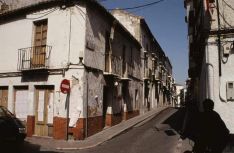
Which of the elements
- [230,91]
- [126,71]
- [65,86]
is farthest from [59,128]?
[126,71]

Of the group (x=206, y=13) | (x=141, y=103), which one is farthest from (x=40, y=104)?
(x=141, y=103)

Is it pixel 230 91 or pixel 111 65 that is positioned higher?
pixel 111 65

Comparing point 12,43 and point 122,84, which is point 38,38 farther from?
point 122,84

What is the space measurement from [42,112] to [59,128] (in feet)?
5.29

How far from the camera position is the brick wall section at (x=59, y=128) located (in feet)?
45.5

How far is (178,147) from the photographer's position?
11539 millimetres

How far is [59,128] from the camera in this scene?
14000 mm

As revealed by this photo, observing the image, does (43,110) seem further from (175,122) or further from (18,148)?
(175,122)

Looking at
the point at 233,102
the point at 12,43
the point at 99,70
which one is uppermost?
the point at 12,43

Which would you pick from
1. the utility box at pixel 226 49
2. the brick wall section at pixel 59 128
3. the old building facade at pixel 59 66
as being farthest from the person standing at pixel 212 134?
the brick wall section at pixel 59 128

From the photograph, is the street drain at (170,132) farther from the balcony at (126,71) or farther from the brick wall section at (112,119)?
the balcony at (126,71)

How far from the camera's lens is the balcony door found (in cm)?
1526

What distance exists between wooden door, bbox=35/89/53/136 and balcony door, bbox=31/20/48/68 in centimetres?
140

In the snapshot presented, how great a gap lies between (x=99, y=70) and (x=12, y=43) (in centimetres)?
513
